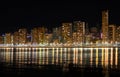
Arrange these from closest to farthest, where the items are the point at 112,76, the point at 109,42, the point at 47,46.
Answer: the point at 112,76
the point at 109,42
the point at 47,46

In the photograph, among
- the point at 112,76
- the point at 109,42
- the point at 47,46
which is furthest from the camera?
the point at 47,46

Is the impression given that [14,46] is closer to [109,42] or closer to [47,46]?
[47,46]

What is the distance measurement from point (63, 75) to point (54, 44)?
487ft

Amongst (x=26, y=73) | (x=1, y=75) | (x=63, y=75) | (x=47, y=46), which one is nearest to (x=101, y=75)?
(x=63, y=75)

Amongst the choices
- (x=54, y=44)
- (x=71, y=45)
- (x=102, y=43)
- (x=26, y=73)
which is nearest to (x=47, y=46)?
(x=54, y=44)

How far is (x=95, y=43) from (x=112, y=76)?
142070 millimetres

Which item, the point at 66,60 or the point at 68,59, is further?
the point at 68,59

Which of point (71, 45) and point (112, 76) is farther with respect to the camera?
point (71, 45)

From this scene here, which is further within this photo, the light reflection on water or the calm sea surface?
the light reflection on water

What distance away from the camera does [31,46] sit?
179m

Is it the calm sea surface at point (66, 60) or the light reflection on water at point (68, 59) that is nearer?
the calm sea surface at point (66, 60)

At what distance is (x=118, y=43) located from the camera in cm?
16600

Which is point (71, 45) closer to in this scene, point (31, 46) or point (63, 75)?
point (31, 46)

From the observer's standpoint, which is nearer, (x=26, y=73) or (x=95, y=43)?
(x=26, y=73)
